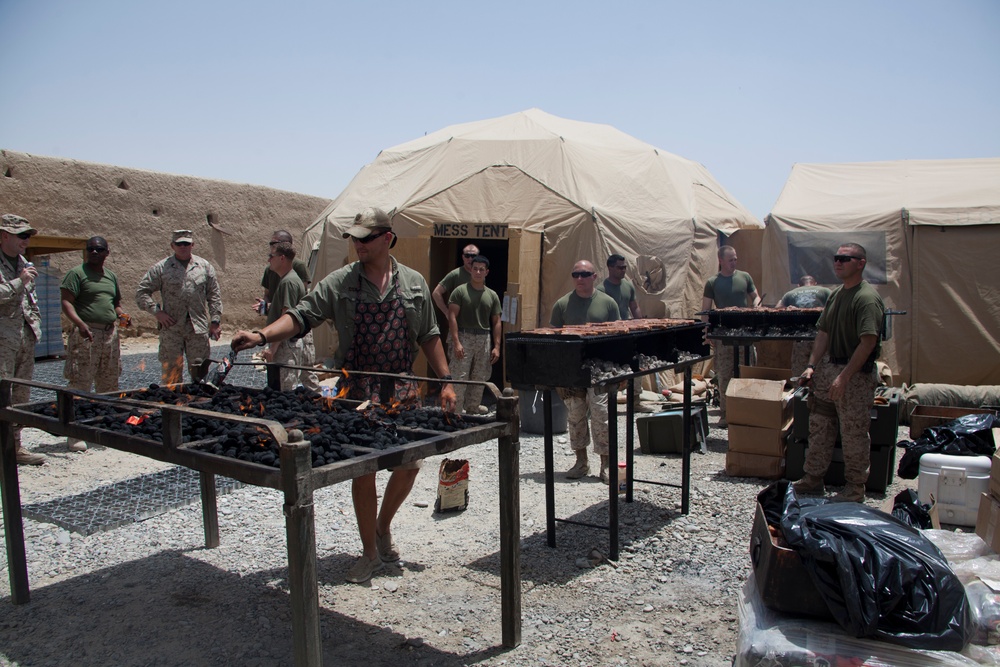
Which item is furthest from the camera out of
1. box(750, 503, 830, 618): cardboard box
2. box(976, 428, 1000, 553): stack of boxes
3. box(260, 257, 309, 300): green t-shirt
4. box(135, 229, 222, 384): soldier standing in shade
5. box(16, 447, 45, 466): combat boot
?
box(260, 257, 309, 300): green t-shirt

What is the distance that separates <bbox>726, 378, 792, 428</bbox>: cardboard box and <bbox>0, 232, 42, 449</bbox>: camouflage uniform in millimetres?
5890

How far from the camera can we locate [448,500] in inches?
211

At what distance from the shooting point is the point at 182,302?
23.6 ft

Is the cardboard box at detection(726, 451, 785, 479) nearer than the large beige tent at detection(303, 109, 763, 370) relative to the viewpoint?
Yes

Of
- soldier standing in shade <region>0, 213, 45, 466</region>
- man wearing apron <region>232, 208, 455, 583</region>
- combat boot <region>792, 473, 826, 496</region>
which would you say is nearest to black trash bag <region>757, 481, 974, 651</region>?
man wearing apron <region>232, 208, 455, 583</region>

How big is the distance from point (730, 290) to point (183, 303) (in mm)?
6064

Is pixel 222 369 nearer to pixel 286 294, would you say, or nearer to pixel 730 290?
pixel 286 294

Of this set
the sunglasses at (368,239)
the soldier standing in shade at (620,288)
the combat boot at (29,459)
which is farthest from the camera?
the soldier standing in shade at (620,288)

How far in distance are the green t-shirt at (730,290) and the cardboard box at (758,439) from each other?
2928 mm

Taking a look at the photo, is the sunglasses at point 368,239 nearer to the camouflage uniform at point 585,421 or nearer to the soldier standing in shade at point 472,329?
the camouflage uniform at point 585,421

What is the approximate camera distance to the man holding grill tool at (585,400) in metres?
6.17

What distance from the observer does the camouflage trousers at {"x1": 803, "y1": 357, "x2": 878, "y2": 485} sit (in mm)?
5438

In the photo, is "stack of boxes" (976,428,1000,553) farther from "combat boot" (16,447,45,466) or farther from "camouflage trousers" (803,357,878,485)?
"combat boot" (16,447,45,466)

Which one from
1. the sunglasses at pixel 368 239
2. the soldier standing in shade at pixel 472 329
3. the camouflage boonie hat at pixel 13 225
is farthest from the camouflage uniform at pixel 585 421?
the camouflage boonie hat at pixel 13 225
